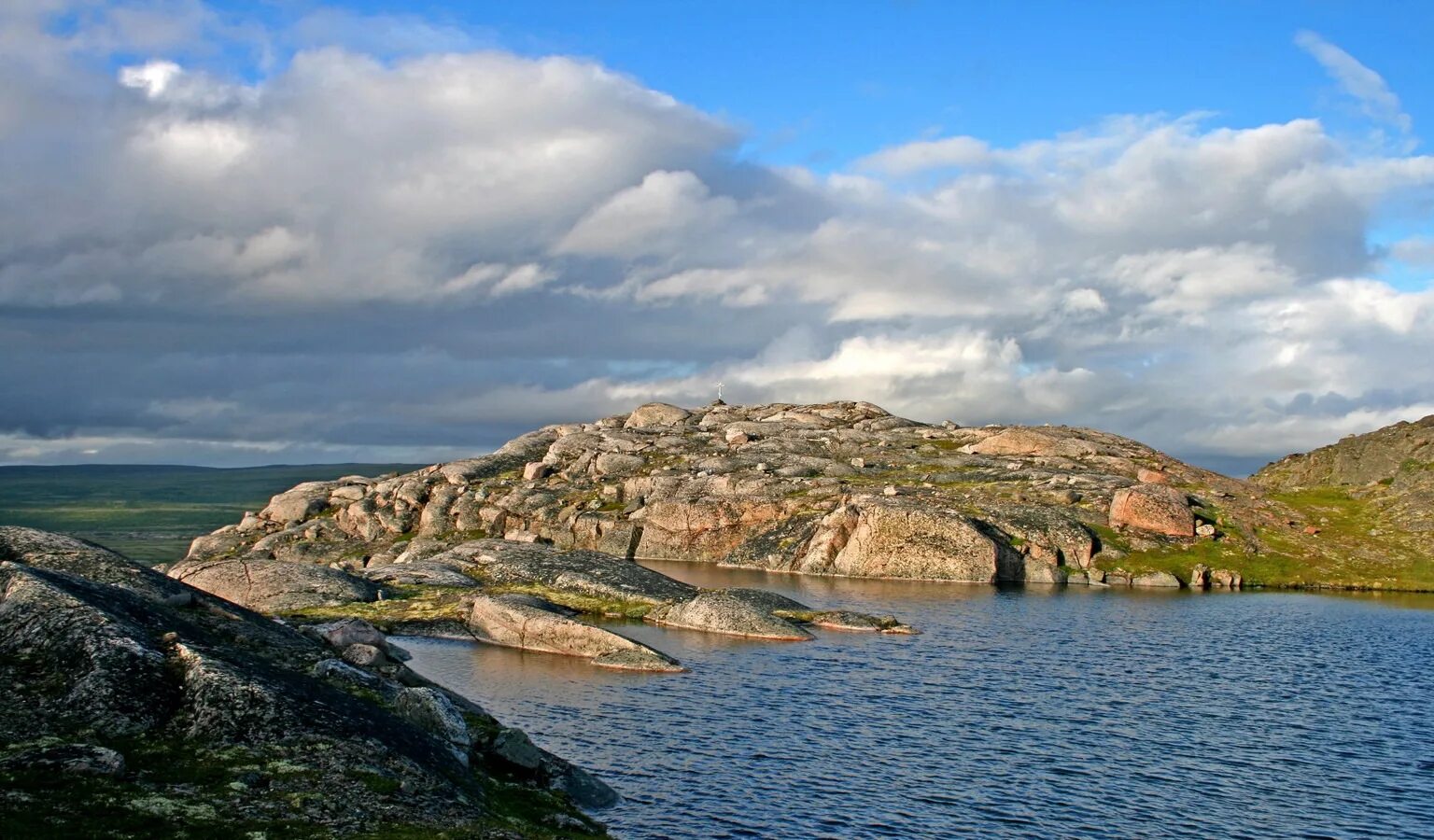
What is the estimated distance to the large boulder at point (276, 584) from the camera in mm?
84938

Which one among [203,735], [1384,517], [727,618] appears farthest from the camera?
[1384,517]

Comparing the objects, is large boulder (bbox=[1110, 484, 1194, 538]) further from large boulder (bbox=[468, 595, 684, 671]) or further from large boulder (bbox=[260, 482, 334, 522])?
large boulder (bbox=[260, 482, 334, 522])

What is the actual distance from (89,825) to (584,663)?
46857 mm

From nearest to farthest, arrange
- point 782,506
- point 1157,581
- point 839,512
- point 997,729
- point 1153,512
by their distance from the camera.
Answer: point 997,729, point 1157,581, point 1153,512, point 839,512, point 782,506

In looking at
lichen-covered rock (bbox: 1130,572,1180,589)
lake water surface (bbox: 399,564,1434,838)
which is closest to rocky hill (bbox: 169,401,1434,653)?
lichen-covered rock (bbox: 1130,572,1180,589)

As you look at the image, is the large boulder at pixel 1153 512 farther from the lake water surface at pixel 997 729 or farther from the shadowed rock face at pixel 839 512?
the lake water surface at pixel 997 729

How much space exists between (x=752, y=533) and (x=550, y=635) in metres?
87.8

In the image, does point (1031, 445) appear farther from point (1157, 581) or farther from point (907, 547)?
point (907, 547)

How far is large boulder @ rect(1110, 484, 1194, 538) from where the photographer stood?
468 feet

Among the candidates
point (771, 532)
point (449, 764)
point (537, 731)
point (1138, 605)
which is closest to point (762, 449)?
point (771, 532)

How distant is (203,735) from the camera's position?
2838cm

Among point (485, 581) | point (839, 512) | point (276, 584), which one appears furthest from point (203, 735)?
point (839, 512)

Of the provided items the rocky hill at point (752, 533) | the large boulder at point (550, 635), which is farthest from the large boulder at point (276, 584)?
the large boulder at point (550, 635)

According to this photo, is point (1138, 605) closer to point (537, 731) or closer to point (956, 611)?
point (956, 611)
